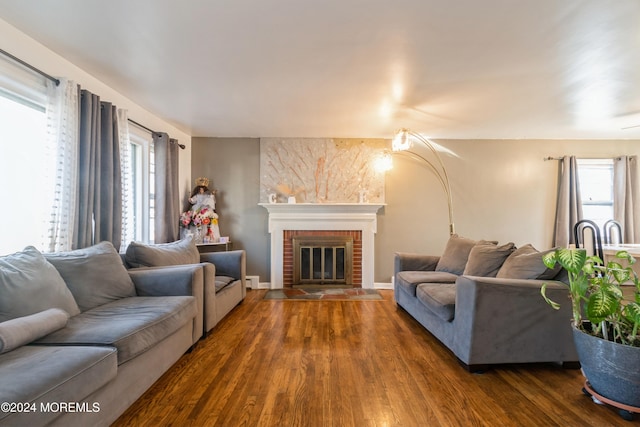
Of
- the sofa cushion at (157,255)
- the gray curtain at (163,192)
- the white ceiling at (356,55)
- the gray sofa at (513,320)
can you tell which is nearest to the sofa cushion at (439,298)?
the gray sofa at (513,320)

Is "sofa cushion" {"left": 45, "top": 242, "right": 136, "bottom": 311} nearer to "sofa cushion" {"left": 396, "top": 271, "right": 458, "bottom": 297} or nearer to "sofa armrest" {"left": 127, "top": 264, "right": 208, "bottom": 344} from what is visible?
"sofa armrest" {"left": 127, "top": 264, "right": 208, "bottom": 344}

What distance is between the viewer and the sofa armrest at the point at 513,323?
2.10m

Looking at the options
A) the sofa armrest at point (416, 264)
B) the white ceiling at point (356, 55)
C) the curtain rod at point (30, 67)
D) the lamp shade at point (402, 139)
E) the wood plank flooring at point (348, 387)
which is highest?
the white ceiling at point (356, 55)

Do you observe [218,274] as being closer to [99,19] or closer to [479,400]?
[99,19]

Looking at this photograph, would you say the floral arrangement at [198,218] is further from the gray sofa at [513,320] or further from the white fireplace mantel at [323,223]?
the gray sofa at [513,320]

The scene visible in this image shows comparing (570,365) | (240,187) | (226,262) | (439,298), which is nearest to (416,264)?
(439,298)

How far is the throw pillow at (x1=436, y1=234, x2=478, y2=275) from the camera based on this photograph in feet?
10.8

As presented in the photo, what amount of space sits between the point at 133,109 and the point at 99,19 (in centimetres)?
159

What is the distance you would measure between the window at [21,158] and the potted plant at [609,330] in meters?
3.66

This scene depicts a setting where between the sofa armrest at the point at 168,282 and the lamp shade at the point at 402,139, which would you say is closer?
the sofa armrest at the point at 168,282

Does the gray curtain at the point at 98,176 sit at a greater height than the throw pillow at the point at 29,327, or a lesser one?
greater

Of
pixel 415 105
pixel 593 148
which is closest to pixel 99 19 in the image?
pixel 415 105

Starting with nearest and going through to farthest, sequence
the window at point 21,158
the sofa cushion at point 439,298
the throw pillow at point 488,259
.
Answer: the window at point 21,158 → the sofa cushion at point 439,298 → the throw pillow at point 488,259

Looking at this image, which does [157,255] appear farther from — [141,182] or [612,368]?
[612,368]
